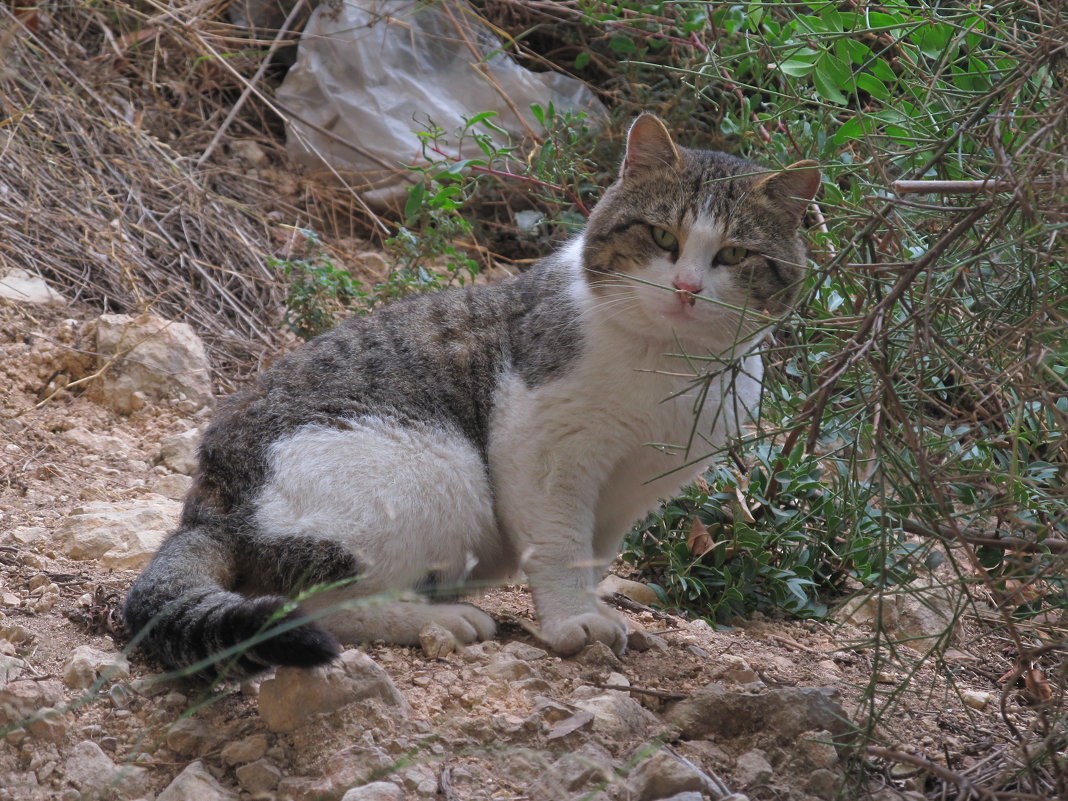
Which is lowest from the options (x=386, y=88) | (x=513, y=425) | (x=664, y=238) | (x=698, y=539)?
(x=698, y=539)

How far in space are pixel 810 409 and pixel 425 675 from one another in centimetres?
116

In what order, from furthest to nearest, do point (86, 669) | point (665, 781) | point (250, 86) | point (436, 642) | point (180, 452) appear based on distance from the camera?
1. point (250, 86)
2. point (180, 452)
3. point (436, 642)
4. point (86, 669)
5. point (665, 781)

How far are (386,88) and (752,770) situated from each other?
4.70 metres

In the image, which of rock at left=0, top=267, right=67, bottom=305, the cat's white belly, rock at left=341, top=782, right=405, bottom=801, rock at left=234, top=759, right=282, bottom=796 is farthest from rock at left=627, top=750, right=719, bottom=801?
rock at left=0, top=267, right=67, bottom=305

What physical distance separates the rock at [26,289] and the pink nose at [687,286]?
9.47 feet

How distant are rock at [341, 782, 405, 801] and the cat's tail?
252mm

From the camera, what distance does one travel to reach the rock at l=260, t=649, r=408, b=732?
84.8 inches

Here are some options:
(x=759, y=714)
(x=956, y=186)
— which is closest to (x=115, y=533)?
(x=759, y=714)

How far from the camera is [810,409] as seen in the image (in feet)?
6.81

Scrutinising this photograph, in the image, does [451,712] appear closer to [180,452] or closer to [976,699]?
[976,699]

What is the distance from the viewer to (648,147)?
318 centimetres

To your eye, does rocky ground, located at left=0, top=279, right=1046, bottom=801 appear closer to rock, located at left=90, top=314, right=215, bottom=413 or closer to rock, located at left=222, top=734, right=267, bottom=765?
rock, located at left=222, top=734, right=267, bottom=765

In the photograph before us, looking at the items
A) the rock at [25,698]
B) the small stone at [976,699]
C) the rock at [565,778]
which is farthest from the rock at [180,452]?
the small stone at [976,699]

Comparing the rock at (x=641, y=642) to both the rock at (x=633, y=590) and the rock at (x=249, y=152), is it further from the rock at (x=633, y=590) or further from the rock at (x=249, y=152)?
the rock at (x=249, y=152)
